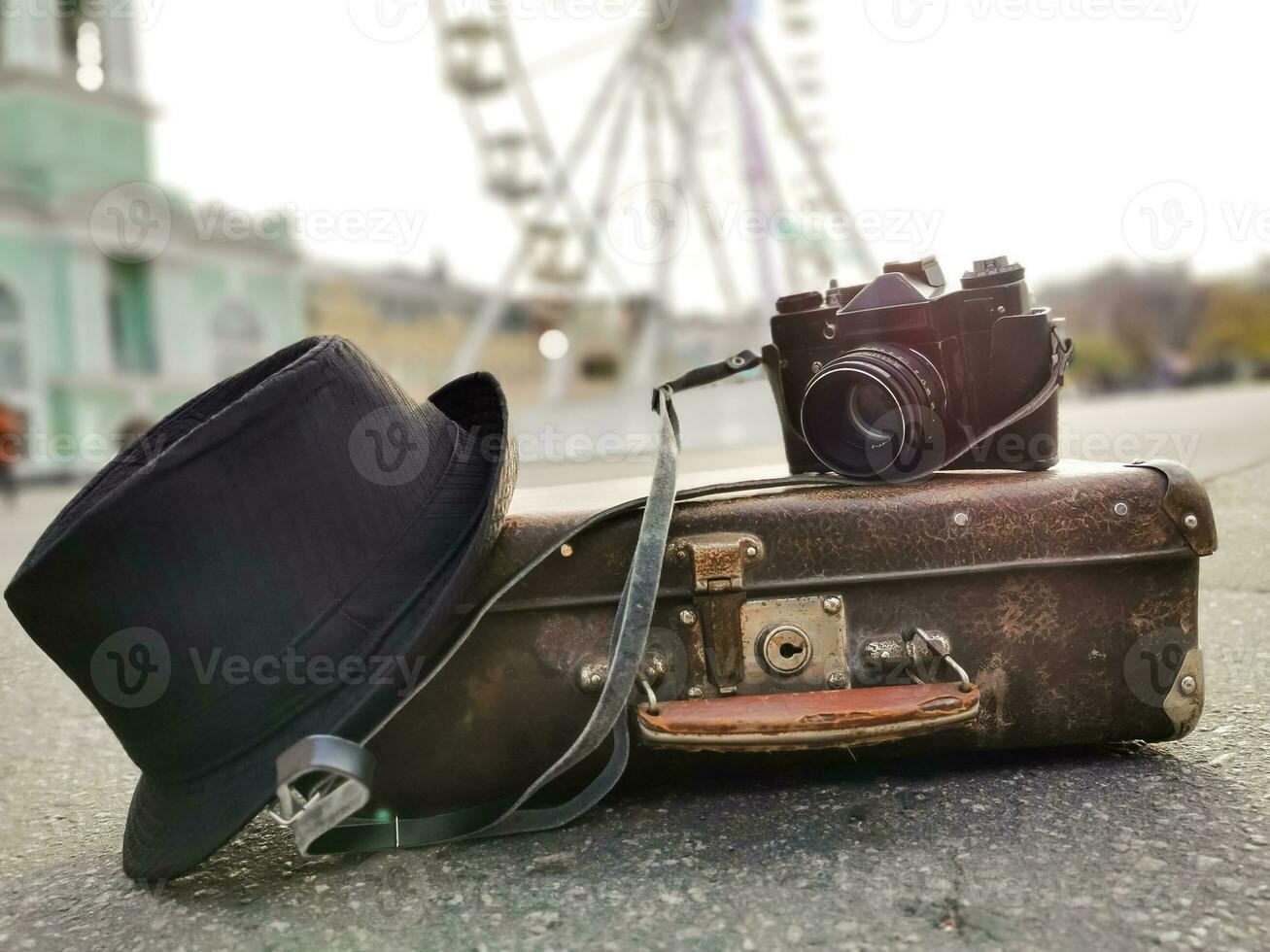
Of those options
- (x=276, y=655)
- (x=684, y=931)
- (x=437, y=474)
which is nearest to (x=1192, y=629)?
(x=684, y=931)

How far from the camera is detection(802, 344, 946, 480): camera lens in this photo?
42.3 inches

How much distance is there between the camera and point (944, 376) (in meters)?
1.13

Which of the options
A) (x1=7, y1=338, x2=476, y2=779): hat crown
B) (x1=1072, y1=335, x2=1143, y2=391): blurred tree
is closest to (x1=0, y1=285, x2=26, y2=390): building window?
(x1=7, y1=338, x2=476, y2=779): hat crown

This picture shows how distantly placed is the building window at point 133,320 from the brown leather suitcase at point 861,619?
1612 centimetres

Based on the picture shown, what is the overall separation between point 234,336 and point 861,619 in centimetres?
1741

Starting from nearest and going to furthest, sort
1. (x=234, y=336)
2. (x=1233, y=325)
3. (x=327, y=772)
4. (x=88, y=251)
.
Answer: (x=327, y=772), (x=88, y=251), (x=234, y=336), (x=1233, y=325)

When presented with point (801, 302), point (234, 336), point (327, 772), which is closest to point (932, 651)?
point (801, 302)

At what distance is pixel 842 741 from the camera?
0.91m

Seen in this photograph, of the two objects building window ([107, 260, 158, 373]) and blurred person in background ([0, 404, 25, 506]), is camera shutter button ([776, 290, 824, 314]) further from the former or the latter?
building window ([107, 260, 158, 373])

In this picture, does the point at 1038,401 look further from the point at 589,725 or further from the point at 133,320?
the point at 133,320

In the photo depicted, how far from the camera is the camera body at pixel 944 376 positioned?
3.63ft

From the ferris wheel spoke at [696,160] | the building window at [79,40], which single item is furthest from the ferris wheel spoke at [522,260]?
the building window at [79,40]

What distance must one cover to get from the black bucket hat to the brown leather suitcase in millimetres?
108

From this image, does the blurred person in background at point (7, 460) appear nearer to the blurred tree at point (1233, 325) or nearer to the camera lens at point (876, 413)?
the camera lens at point (876, 413)
